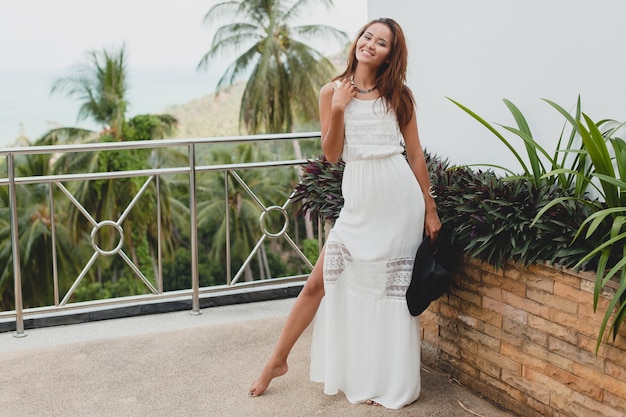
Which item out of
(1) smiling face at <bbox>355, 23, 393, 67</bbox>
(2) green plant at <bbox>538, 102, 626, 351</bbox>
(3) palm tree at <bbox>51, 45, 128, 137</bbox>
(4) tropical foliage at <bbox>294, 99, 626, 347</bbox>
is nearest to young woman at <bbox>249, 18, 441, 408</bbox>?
(1) smiling face at <bbox>355, 23, 393, 67</bbox>

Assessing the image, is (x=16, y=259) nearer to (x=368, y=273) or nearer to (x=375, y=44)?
(x=368, y=273)

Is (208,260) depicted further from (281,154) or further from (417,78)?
(417,78)

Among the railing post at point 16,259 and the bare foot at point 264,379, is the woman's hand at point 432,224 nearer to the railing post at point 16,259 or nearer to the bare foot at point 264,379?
the bare foot at point 264,379

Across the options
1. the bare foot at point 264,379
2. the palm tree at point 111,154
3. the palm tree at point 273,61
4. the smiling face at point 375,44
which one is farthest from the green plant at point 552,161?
the palm tree at point 273,61

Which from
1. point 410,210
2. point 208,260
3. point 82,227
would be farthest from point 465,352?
point 208,260

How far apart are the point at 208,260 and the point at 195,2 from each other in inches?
547

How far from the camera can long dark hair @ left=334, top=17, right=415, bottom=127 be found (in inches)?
140

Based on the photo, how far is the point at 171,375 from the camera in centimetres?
416

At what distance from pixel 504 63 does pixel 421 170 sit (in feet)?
3.04

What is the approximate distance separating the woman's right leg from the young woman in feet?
0.03

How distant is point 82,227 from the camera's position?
24.5 metres

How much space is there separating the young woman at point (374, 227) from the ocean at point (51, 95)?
31115 millimetres

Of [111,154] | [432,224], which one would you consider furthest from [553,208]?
[111,154]

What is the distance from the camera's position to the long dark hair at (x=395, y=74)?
3.55 meters
